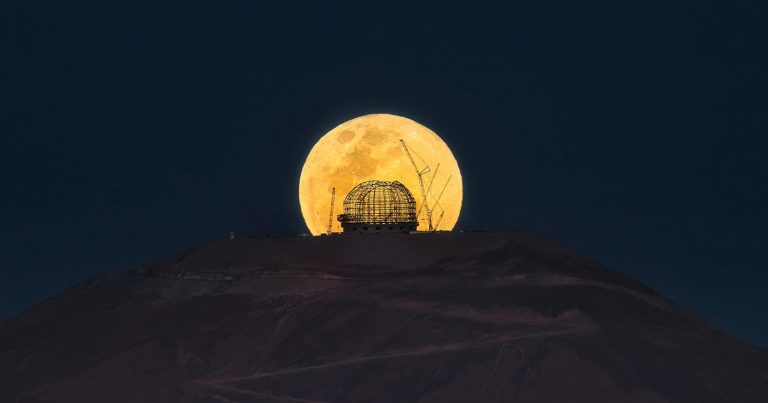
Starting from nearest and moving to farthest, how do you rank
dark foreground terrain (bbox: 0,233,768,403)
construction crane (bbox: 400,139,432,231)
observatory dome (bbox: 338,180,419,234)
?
1. dark foreground terrain (bbox: 0,233,768,403)
2. observatory dome (bbox: 338,180,419,234)
3. construction crane (bbox: 400,139,432,231)

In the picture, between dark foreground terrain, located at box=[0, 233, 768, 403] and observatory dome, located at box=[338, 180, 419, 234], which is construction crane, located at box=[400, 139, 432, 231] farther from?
dark foreground terrain, located at box=[0, 233, 768, 403]

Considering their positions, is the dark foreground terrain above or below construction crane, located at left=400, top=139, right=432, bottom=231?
below

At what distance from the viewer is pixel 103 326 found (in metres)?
48.3

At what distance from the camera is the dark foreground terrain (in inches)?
1484

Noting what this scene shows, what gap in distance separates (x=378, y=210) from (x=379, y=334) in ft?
42.9

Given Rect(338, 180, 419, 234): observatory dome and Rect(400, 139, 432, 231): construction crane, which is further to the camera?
Rect(400, 139, 432, 231): construction crane

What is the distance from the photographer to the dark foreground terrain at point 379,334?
1484 inches

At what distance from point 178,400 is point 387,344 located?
9.02m

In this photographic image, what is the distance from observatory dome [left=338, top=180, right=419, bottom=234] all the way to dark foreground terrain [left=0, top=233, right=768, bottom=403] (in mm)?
4510

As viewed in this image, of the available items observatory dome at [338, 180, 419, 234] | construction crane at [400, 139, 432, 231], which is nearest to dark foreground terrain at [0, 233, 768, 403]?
observatory dome at [338, 180, 419, 234]

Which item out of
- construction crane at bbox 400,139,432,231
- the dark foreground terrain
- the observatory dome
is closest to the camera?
the dark foreground terrain

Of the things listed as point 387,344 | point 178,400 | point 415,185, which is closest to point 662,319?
point 387,344

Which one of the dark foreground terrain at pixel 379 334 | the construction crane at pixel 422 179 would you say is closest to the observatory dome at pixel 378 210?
the construction crane at pixel 422 179

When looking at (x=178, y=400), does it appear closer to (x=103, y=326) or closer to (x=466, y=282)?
(x=103, y=326)
